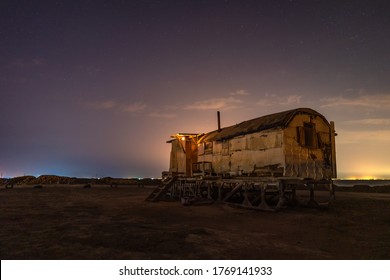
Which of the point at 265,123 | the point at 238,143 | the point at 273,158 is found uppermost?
the point at 265,123

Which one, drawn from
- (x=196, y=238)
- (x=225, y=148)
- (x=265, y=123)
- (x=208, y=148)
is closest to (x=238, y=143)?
(x=225, y=148)

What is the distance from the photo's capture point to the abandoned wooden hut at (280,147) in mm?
17516

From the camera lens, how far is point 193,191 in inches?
974

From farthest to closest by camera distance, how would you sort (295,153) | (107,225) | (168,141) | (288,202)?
(168,141), (288,202), (295,153), (107,225)

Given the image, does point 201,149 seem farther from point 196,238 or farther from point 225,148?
point 196,238

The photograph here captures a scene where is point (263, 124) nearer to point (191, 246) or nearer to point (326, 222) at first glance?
point (326, 222)

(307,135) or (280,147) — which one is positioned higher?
(307,135)

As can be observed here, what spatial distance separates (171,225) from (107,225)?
2.50 meters

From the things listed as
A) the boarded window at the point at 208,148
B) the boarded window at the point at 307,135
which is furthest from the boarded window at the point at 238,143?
the boarded window at the point at 307,135

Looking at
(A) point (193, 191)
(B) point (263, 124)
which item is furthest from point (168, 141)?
(B) point (263, 124)

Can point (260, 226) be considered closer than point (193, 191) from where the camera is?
Yes

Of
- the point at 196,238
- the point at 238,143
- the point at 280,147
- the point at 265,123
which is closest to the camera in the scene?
the point at 196,238

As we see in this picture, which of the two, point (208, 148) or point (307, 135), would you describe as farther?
point (208, 148)

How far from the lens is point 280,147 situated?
57.2ft
